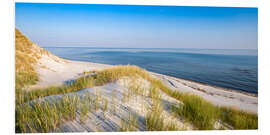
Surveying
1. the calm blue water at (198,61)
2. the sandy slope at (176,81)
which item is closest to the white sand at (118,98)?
the sandy slope at (176,81)

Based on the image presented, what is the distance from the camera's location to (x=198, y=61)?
140 inches

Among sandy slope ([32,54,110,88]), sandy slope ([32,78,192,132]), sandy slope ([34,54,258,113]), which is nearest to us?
sandy slope ([32,78,192,132])

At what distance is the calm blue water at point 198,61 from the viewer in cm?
254

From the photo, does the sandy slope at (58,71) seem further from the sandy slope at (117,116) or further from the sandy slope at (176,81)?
the sandy slope at (117,116)

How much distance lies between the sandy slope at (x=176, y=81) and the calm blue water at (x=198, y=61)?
170mm

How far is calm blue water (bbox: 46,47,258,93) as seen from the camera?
254cm

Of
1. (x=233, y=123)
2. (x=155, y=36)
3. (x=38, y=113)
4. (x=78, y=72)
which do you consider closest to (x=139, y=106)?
(x=38, y=113)

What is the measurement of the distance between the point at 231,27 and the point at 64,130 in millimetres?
3291

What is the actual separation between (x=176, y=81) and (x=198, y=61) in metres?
0.85

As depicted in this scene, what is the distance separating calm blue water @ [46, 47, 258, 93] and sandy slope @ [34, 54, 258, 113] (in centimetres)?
17

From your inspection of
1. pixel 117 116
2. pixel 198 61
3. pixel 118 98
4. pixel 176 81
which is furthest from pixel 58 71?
pixel 198 61

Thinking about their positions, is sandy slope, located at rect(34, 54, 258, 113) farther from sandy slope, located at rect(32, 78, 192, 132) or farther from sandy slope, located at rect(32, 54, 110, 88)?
sandy slope, located at rect(32, 78, 192, 132)

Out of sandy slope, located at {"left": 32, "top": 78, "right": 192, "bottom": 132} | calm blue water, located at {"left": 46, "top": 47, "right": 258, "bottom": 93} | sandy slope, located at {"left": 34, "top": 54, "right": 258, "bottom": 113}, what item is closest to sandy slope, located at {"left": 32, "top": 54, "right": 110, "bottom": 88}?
sandy slope, located at {"left": 34, "top": 54, "right": 258, "bottom": 113}
